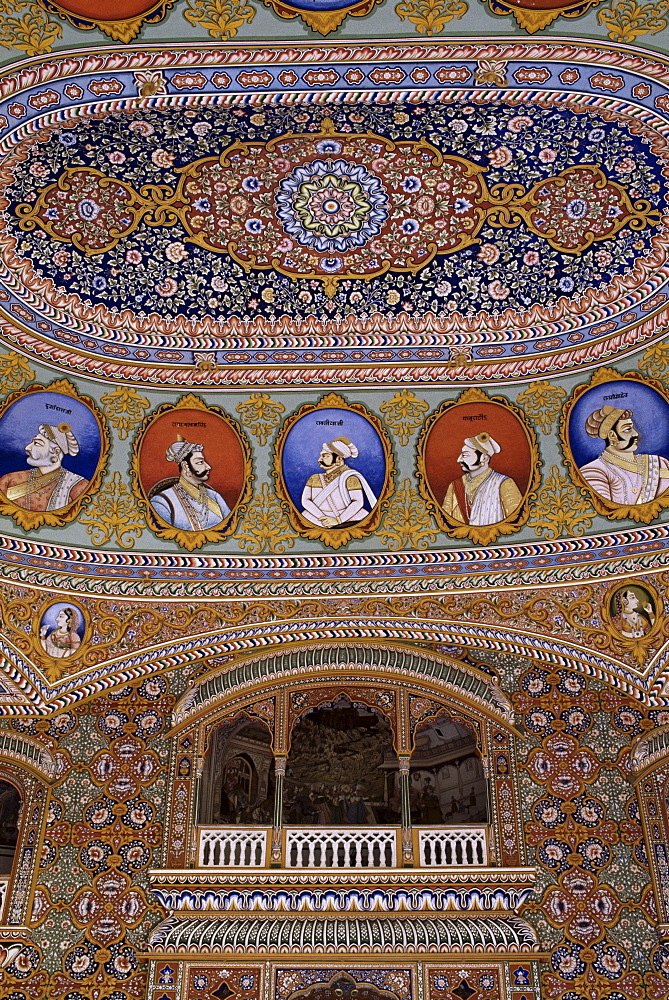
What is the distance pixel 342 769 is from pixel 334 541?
3.66 meters

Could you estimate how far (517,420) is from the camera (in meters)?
10.6

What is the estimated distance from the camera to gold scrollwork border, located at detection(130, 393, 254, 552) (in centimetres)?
1072

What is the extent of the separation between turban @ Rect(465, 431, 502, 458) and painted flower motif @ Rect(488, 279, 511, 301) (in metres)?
1.51

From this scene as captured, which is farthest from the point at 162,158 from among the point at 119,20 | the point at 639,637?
the point at 639,637

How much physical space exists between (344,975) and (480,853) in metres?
2.03

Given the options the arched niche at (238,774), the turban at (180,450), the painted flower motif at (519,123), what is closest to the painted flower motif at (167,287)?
the turban at (180,450)

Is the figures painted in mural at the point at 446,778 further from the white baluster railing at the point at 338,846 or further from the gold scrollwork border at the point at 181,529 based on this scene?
the gold scrollwork border at the point at 181,529

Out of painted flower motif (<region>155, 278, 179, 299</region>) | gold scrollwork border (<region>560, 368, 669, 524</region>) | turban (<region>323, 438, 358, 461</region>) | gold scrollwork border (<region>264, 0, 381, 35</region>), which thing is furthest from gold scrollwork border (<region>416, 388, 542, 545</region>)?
gold scrollwork border (<region>264, 0, 381, 35</region>)

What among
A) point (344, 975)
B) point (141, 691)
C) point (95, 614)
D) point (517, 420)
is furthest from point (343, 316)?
point (344, 975)

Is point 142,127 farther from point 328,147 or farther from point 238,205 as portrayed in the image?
point 328,147

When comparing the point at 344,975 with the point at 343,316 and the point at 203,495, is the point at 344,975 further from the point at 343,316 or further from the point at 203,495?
the point at 343,316

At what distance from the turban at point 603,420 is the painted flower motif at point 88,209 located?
564cm

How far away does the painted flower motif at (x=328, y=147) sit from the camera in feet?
29.6

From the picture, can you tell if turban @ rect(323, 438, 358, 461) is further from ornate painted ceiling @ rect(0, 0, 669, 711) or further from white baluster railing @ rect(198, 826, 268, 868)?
white baluster railing @ rect(198, 826, 268, 868)
